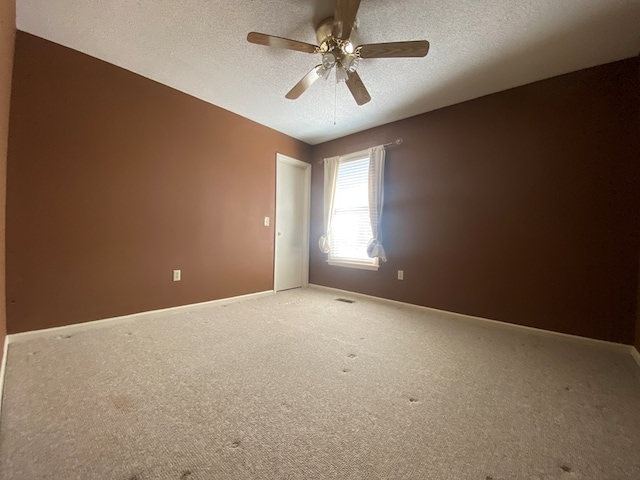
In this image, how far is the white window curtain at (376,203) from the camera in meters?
3.27

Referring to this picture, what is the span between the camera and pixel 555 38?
183cm

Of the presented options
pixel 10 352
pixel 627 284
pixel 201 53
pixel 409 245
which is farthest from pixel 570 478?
pixel 201 53

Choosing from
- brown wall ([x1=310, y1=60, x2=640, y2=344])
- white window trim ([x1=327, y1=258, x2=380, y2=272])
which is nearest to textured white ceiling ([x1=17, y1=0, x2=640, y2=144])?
brown wall ([x1=310, y1=60, x2=640, y2=344])

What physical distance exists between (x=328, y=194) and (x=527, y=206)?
2.48m

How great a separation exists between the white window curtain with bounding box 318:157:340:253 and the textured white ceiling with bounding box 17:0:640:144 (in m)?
1.23

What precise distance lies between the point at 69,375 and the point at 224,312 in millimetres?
1373

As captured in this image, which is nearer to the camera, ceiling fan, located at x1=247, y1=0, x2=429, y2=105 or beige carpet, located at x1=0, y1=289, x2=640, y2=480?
beige carpet, located at x1=0, y1=289, x2=640, y2=480

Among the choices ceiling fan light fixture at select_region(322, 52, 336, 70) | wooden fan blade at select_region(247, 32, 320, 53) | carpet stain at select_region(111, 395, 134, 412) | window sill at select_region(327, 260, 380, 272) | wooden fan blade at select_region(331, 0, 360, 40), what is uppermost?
wooden fan blade at select_region(331, 0, 360, 40)

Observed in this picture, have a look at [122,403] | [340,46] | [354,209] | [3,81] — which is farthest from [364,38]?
[122,403]

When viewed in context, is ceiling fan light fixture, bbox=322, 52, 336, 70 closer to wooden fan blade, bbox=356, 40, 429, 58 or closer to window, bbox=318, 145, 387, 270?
wooden fan blade, bbox=356, 40, 429, 58

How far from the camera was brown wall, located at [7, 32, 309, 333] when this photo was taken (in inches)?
74.2

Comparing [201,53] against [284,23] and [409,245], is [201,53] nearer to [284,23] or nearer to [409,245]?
[284,23]

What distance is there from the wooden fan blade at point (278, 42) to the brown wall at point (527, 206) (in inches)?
76.0

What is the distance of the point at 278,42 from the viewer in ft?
5.48
